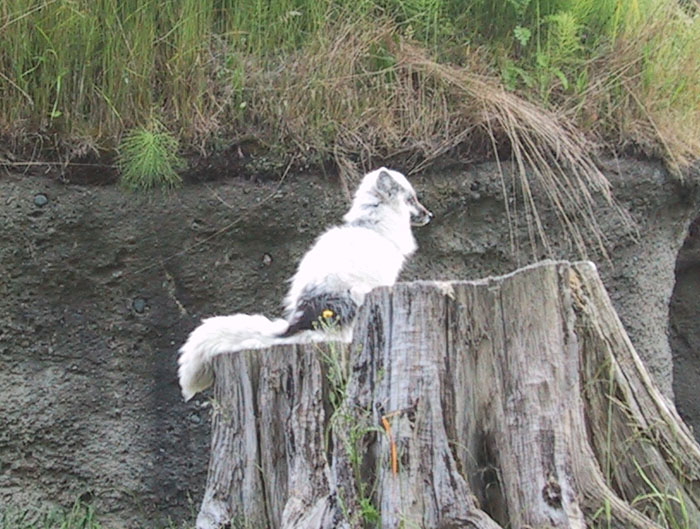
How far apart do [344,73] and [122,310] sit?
6.02ft

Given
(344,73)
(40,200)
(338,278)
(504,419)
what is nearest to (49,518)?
(40,200)

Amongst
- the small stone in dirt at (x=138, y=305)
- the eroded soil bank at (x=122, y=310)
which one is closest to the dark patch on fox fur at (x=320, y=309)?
the eroded soil bank at (x=122, y=310)

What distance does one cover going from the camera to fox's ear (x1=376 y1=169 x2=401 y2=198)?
5004 millimetres

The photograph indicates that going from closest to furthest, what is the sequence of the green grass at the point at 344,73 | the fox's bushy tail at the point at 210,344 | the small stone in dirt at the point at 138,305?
1. the fox's bushy tail at the point at 210,344
2. the small stone in dirt at the point at 138,305
3. the green grass at the point at 344,73

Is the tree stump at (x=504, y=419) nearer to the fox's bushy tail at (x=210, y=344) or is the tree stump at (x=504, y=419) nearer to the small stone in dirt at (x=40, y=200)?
the fox's bushy tail at (x=210, y=344)

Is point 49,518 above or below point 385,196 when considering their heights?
below

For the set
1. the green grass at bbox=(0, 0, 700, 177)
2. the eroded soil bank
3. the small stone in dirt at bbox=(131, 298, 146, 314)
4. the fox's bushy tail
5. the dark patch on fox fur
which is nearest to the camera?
the fox's bushy tail

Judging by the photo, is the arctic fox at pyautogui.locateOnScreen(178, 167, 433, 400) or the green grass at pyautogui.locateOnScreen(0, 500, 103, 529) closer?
the arctic fox at pyautogui.locateOnScreen(178, 167, 433, 400)

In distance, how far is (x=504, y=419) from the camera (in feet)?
9.41

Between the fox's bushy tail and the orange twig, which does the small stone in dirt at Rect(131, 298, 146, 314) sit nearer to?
the fox's bushy tail

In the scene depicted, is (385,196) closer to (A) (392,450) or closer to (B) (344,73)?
(B) (344,73)

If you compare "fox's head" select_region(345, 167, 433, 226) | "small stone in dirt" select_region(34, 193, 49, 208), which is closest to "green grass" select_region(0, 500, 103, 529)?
"small stone in dirt" select_region(34, 193, 49, 208)

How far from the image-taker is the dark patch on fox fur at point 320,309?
427 cm

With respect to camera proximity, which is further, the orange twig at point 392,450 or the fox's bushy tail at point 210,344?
the fox's bushy tail at point 210,344
